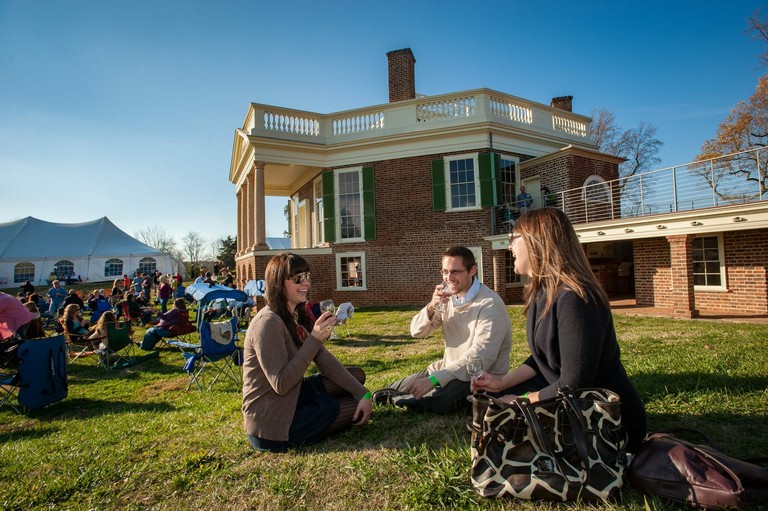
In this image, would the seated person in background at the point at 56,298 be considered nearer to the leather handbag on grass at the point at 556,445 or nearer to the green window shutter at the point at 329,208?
the green window shutter at the point at 329,208

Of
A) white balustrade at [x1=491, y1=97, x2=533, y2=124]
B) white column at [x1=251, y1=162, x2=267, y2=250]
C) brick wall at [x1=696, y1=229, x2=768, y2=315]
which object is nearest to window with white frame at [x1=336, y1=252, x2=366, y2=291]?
white column at [x1=251, y1=162, x2=267, y2=250]

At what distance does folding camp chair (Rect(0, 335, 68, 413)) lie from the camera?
5.20m

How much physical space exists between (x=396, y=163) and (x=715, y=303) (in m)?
10.8

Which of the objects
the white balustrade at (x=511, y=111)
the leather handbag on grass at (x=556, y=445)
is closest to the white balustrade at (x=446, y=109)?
the white balustrade at (x=511, y=111)

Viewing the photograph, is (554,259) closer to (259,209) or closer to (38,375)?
(38,375)

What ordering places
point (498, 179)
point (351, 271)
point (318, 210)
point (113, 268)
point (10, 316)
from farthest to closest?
point (113, 268), point (318, 210), point (351, 271), point (498, 179), point (10, 316)

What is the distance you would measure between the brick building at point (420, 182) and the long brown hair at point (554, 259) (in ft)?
37.7

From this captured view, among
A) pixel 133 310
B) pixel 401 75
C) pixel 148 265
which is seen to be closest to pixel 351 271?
pixel 133 310

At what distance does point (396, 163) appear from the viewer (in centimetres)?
1518

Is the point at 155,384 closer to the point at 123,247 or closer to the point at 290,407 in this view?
the point at 290,407

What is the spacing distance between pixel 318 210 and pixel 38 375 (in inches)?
494

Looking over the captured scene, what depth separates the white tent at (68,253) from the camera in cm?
3086

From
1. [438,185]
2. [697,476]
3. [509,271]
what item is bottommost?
[697,476]

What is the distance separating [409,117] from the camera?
15141 millimetres
